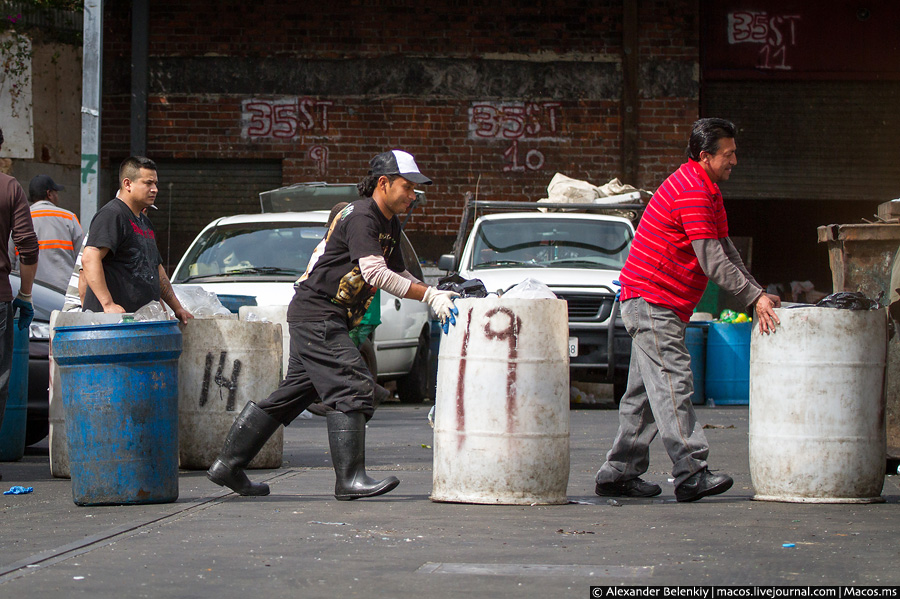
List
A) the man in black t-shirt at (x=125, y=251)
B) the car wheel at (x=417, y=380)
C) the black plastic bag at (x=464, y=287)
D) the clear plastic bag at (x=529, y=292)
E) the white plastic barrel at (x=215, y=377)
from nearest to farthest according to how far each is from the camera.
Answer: the clear plastic bag at (x=529, y=292)
the black plastic bag at (x=464, y=287)
the man in black t-shirt at (x=125, y=251)
the white plastic barrel at (x=215, y=377)
the car wheel at (x=417, y=380)

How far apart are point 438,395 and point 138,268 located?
2076 mm

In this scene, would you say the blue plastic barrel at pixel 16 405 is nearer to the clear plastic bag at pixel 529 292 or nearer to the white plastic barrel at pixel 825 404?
the clear plastic bag at pixel 529 292

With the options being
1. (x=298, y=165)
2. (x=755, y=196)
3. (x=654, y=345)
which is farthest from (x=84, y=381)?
(x=755, y=196)

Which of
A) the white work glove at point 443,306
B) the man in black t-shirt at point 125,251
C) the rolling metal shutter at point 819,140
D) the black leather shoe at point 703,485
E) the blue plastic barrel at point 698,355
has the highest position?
the rolling metal shutter at point 819,140

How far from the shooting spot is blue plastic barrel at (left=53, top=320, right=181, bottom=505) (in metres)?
5.89

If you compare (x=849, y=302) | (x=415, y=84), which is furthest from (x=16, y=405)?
(x=415, y=84)

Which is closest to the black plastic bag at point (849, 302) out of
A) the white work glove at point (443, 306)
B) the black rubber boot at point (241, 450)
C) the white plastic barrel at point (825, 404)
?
the white plastic barrel at point (825, 404)

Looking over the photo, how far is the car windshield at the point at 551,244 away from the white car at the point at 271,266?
3.19 ft

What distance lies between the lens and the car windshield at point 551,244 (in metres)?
13.1

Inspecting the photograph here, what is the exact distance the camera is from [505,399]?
590 cm

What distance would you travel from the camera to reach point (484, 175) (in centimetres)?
1853

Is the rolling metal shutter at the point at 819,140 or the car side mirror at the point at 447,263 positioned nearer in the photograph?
the car side mirror at the point at 447,263

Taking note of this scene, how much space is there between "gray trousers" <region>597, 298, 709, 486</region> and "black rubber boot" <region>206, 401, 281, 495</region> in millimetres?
1741

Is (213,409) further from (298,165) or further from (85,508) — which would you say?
(298,165)
